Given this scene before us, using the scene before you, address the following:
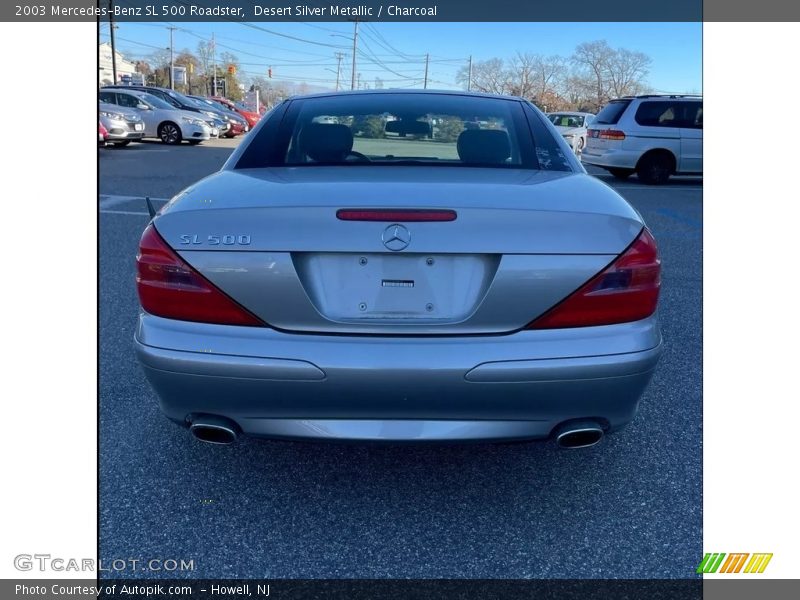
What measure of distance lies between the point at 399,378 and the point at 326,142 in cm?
142

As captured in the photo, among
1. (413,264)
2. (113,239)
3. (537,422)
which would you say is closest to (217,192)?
(413,264)

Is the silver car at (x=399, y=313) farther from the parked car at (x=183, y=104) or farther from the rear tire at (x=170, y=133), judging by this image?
the parked car at (x=183, y=104)

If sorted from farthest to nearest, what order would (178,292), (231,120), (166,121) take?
(231,120) → (166,121) → (178,292)

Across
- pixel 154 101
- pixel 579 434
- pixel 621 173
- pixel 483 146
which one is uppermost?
pixel 154 101

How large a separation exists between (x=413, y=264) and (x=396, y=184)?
0.39 m

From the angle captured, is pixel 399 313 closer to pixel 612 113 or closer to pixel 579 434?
pixel 579 434

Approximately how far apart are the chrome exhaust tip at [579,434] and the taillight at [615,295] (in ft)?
1.18

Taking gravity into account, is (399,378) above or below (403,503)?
above

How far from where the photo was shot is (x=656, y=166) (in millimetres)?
14430

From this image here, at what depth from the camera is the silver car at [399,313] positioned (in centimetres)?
215

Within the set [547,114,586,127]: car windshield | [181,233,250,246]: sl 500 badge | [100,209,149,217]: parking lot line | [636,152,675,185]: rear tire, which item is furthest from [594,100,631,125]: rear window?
[181,233,250,246]: sl 500 badge

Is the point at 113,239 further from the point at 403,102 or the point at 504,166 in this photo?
the point at 504,166

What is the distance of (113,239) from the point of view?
717 centimetres

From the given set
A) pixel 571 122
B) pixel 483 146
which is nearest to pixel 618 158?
pixel 571 122
